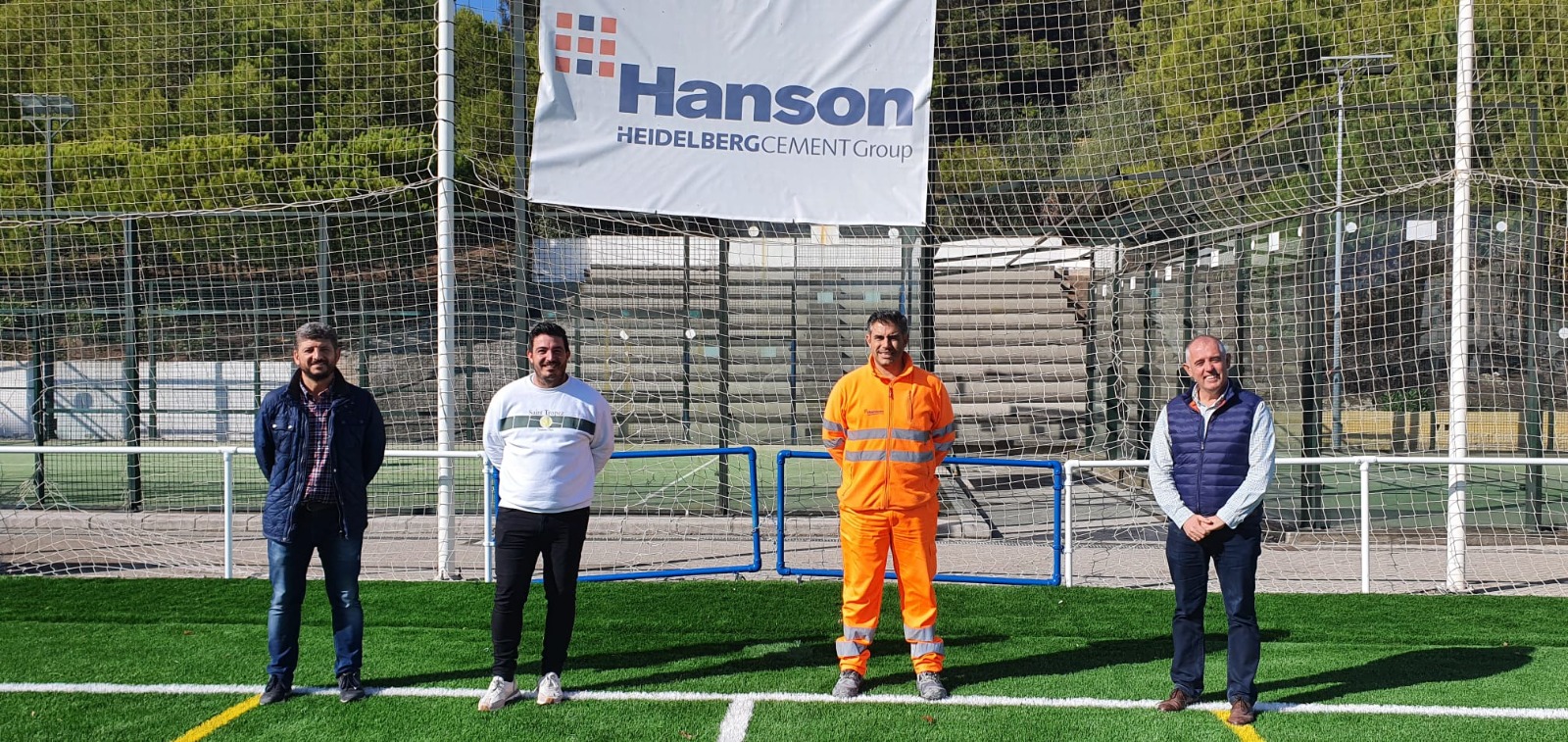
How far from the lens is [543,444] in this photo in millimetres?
4207

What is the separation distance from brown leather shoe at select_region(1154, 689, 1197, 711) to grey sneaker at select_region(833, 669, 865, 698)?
4.03ft

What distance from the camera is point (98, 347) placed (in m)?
12.4

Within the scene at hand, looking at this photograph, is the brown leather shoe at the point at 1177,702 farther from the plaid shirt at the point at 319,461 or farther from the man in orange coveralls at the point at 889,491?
the plaid shirt at the point at 319,461

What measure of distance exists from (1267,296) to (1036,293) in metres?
2.22

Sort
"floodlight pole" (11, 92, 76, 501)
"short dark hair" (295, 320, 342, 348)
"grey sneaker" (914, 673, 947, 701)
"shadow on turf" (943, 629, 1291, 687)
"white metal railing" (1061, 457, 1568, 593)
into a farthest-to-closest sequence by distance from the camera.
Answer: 1. "floodlight pole" (11, 92, 76, 501)
2. "white metal railing" (1061, 457, 1568, 593)
3. "shadow on turf" (943, 629, 1291, 687)
4. "grey sneaker" (914, 673, 947, 701)
5. "short dark hair" (295, 320, 342, 348)

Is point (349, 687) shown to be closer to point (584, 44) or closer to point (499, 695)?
point (499, 695)

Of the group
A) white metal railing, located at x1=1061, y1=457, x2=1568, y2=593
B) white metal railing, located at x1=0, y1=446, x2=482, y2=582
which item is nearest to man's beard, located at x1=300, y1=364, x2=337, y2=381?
white metal railing, located at x1=0, y1=446, x2=482, y2=582

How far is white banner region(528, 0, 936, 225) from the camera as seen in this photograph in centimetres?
704

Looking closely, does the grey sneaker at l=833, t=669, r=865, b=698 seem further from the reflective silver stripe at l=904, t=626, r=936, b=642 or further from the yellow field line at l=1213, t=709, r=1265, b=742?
the yellow field line at l=1213, t=709, r=1265, b=742

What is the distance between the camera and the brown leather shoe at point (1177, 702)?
4242 mm

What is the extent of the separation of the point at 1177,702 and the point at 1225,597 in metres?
0.48

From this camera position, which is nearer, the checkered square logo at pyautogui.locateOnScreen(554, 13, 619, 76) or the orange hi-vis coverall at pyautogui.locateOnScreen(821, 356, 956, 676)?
the orange hi-vis coverall at pyautogui.locateOnScreen(821, 356, 956, 676)

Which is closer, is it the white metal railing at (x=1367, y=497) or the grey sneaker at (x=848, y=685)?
the grey sneaker at (x=848, y=685)

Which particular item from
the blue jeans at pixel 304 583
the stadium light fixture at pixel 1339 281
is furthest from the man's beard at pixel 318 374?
the stadium light fixture at pixel 1339 281
